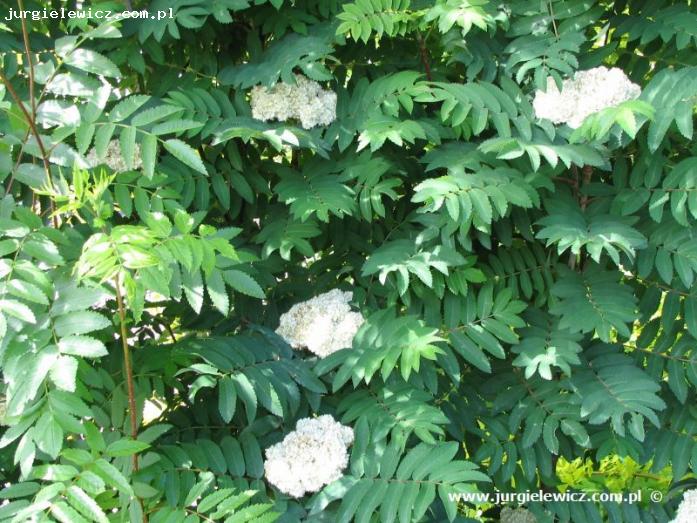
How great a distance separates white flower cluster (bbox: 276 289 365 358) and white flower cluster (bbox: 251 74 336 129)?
1.73 ft

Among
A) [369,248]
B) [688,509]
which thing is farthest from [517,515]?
[369,248]

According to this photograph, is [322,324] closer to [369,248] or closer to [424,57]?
[369,248]

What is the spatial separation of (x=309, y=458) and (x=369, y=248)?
74cm

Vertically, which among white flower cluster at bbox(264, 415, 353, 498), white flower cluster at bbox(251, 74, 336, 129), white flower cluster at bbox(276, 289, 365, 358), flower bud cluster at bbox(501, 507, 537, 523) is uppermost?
white flower cluster at bbox(251, 74, 336, 129)

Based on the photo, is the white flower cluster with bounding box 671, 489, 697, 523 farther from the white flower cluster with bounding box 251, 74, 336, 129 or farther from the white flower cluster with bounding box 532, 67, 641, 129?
the white flower cluster with bounding box 251, 74, 336, 129

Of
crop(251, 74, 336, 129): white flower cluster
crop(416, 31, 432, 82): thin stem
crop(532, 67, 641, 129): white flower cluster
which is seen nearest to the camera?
crop(532, 67, 641, 129): white flower cluster

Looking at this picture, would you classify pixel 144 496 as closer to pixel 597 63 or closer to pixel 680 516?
pixel 680 516

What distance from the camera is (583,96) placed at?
96.9 inches

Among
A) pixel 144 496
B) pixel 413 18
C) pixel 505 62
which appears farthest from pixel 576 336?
pixel 144 496

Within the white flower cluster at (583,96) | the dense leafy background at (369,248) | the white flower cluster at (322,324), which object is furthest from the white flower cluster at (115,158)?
the white flower cluster at (583,96)

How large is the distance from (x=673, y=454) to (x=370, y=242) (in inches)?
44.4

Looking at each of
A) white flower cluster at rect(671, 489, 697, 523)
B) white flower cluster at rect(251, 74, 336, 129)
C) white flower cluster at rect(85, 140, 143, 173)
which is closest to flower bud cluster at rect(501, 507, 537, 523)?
white flower cluster at rect(671, 489, 697, 523)

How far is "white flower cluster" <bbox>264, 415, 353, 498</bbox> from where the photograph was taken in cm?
226

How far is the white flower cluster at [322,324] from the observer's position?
8.17ft
